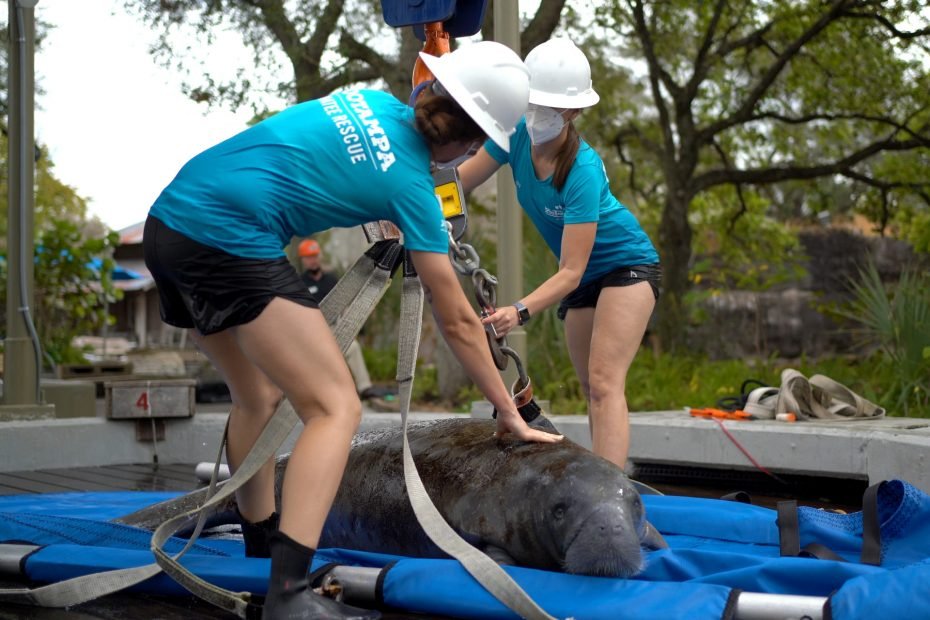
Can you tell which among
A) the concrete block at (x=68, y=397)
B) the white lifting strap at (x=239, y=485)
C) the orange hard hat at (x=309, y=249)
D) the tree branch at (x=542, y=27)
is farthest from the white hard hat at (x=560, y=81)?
the orange hard hat at (x=309, y=249)

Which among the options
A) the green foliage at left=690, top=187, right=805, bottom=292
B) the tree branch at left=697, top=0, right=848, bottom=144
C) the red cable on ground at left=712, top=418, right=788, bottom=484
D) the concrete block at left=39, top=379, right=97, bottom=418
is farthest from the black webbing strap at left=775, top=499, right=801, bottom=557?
the green foliage at left=690, top=187, right=805, bottom=292

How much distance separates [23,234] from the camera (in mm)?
8258

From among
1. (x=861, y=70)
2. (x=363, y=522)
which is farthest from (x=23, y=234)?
(x=861, y=70)

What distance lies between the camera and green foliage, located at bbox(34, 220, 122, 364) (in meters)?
13.4

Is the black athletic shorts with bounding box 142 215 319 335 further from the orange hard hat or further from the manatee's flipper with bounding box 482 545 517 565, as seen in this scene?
the orange hard hat

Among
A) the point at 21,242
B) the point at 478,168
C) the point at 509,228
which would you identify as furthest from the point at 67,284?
the point at 478,168

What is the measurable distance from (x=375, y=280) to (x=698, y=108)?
16621 mm

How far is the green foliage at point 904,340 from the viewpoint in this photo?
855 centimetres

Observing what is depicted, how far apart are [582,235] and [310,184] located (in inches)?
64.7

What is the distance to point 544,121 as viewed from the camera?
4809 mm

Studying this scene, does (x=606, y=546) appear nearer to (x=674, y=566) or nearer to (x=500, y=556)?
(x=674, y=566)

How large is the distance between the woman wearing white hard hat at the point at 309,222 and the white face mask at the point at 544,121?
1.26m

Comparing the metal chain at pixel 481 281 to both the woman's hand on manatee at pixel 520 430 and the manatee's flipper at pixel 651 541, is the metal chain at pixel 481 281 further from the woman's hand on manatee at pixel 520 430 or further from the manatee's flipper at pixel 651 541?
the manatee's flipper at pixel 651 541

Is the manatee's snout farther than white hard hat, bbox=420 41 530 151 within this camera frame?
Yes
